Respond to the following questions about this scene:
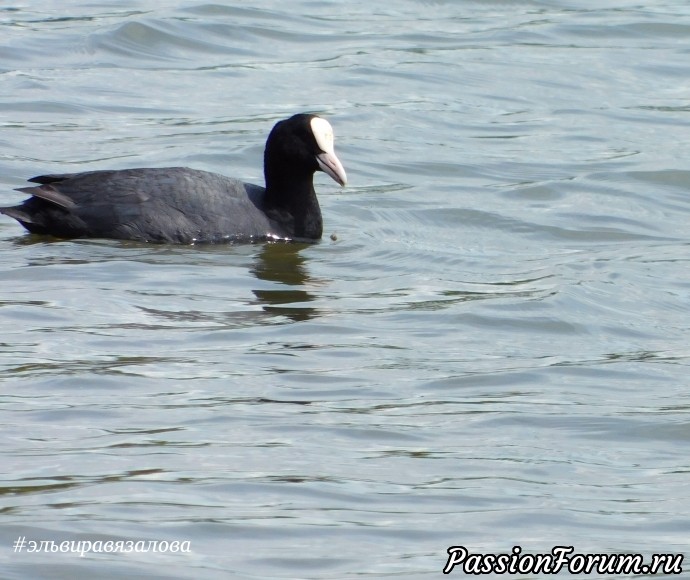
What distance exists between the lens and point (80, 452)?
5059 millimetres

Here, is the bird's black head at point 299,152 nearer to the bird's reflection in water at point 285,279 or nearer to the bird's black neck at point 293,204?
the bird's black neck at point 293,204

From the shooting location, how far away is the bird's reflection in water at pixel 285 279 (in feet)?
24.8

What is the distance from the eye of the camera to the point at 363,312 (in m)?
7.45

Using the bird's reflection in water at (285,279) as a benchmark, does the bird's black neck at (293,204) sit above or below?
above

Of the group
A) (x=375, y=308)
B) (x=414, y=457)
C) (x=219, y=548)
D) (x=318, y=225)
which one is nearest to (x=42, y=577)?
(x=219, y=548)

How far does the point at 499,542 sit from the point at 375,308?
3177 millimetres

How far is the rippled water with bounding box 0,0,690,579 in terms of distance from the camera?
461 cm

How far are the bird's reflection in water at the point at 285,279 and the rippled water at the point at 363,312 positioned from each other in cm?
2

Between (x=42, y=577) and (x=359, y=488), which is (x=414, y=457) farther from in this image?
(x=42, y=577)
